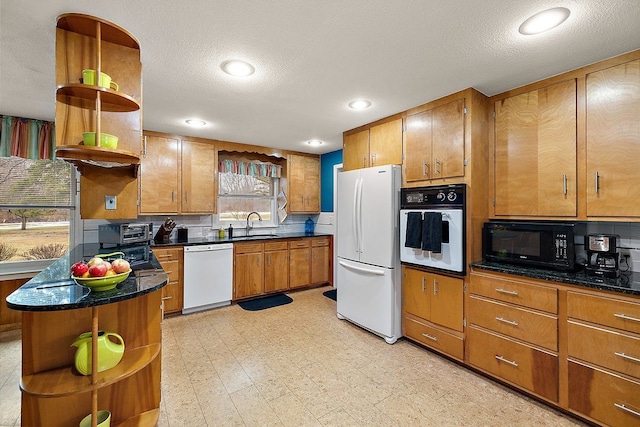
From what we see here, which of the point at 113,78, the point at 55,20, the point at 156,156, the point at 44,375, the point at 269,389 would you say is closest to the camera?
the point at 44,375

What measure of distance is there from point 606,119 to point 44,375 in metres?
3.67

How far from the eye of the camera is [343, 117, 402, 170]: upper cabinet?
10.2 ft

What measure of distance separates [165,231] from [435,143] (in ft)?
11.0

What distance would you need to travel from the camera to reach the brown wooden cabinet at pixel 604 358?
1.69m

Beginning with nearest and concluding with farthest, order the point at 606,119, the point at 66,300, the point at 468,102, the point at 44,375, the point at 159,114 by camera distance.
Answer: the point at 66,300 < the point at 44,375 < the point at 606,119 < the point at 468,102 < the point at 159,114

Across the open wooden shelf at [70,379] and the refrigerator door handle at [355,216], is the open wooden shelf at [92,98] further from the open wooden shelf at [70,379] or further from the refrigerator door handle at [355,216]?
the refrigerator door handle at [355,216]

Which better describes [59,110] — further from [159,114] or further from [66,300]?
[159,114]

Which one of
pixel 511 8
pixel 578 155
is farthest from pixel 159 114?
pixel 578 155

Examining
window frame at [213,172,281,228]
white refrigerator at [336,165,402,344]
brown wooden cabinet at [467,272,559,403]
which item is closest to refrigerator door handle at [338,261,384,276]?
white refrigerator at [336,165,402,344]

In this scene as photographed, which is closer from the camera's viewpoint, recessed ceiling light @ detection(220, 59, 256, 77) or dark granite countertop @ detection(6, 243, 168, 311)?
dark granite countertop @ detection(6, 243, 168, 311)

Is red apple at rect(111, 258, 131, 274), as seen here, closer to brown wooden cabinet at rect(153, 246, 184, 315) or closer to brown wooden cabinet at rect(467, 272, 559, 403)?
brown wooden cabinet at rect(153, 246, 184, 315)

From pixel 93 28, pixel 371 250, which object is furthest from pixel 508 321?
pixel 93 28

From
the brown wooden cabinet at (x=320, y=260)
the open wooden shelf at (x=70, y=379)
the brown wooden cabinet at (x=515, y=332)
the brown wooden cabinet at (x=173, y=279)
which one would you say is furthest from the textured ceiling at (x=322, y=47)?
the brown wooden cabinet at (x=320, y=260)

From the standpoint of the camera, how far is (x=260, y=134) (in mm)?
4020
